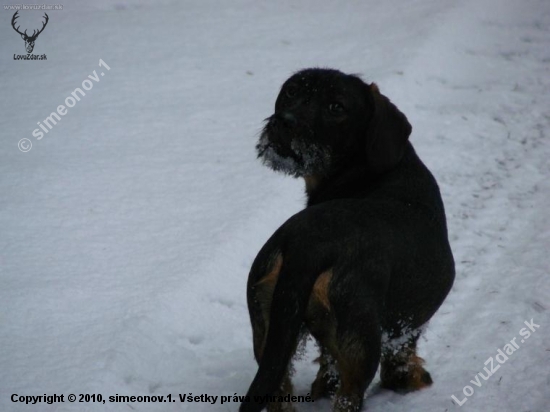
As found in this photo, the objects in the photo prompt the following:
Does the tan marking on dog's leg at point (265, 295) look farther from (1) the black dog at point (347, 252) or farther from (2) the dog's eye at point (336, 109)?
(2) the dog's eye at point (336, 109)

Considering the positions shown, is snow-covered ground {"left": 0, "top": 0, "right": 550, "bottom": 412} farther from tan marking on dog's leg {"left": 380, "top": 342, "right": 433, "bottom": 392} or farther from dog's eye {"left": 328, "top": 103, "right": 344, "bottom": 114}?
dog's eye {"left": 328, "top": 103, "right": 344, "bottom": 114}

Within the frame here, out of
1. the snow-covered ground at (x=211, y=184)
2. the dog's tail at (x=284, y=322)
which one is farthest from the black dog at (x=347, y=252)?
the snow-covered ground at (x=211, y=184)

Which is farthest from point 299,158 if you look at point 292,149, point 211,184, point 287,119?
point 211,184

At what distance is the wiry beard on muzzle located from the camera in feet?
11.9

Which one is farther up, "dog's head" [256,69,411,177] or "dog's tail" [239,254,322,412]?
"dog's head" [256,69,411,177]

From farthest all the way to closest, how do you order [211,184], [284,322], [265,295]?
1. [211,184]
2. [265,295]
3. [284,322]

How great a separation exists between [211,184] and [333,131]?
2.59 meters

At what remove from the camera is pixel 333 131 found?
12.0ft

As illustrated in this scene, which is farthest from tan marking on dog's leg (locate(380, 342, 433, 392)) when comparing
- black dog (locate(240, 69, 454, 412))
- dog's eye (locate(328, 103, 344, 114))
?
dog's eye (locate(328, 103, 344, 114))

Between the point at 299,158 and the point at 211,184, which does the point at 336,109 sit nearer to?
the point at 299,158

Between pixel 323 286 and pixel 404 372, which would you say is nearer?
pixel 323 286

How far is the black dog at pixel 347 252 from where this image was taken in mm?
2750

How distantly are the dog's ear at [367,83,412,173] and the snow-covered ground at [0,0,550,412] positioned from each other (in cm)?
131

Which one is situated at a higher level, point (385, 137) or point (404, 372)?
point (385, 137)
